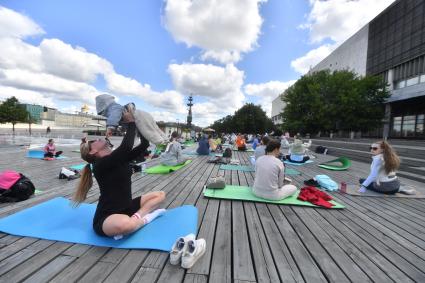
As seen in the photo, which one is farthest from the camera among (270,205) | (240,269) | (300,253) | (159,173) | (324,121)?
(324,121)

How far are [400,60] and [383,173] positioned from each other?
105ft

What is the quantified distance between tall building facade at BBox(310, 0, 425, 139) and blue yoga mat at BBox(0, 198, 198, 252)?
3204 centimetres

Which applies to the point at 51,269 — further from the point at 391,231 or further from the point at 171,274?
the point at 391,231

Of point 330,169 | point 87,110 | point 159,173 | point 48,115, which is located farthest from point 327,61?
point 48,115

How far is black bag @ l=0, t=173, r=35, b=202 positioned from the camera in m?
4.22

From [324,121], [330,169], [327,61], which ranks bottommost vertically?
[330,169]

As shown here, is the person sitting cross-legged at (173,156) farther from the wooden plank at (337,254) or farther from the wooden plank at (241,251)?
the wooden plank at (337,254)

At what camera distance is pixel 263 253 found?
249cm

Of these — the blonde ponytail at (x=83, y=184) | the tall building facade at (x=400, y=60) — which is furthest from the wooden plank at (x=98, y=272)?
the tall building facade at (x=400, y=60)

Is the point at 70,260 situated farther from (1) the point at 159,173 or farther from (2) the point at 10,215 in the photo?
(1) the point at 159,173

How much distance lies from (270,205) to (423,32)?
33319 mm

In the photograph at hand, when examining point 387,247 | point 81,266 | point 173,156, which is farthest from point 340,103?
point 81,266

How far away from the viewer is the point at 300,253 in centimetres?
253

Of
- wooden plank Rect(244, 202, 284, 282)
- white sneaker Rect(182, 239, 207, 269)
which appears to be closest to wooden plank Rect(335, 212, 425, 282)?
wooden plank Rect(244, 202, 284, 282)
